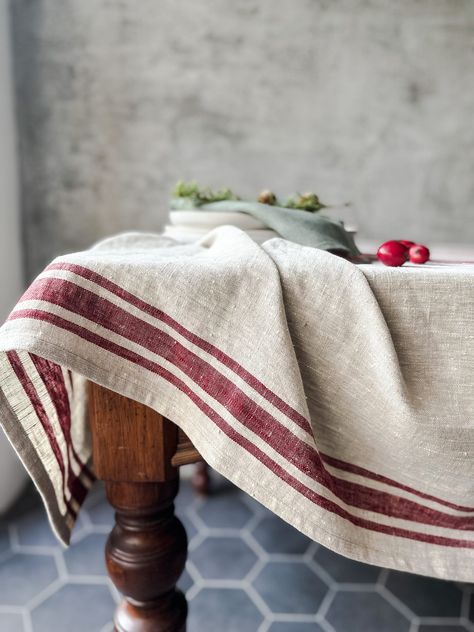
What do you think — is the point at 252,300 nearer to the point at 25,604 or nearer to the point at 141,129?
the point at 25,604

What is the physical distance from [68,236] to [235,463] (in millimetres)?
1230

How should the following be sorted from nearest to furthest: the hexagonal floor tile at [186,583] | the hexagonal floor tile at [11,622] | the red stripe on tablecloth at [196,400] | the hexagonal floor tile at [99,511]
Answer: the red stripe on tablecloth at [196,400] < the hexagonal floor tile at [11,622] < the hexagonal floor tile at [186,583] < the hexagonal floor tile at [99,511]

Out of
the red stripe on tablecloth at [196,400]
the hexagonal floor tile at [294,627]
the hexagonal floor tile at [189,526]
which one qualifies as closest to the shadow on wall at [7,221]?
the hexagonal floor tile at [189,526]

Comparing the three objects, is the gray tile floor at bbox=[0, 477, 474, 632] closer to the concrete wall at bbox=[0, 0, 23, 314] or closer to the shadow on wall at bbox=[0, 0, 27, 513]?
the shadow on wall at bbox=[0, 0, 27, 513]

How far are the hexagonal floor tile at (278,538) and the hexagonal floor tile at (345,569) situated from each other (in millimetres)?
52

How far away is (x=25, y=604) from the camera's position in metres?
1.10

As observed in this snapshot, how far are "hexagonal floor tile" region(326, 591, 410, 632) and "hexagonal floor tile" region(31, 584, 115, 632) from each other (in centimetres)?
48

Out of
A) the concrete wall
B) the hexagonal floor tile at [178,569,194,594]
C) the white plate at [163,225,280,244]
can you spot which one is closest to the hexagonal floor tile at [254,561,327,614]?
the hexagonal floor tile at [178,569,194,594]

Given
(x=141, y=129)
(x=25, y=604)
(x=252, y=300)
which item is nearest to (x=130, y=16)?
(x=141, y=129)

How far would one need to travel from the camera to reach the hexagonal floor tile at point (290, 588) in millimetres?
1115

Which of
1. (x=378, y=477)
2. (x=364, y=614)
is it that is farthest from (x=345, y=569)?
(x=378, y=477)

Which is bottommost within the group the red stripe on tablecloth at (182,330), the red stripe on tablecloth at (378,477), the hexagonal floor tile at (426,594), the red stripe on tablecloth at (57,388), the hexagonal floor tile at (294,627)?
the hexagonal floor tile at (426,594)

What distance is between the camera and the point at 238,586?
117 cm

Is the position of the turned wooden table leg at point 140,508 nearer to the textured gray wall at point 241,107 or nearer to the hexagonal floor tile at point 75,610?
the hexagonal floor tile at point 75,610
